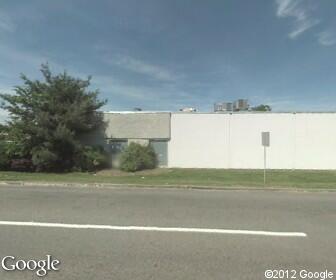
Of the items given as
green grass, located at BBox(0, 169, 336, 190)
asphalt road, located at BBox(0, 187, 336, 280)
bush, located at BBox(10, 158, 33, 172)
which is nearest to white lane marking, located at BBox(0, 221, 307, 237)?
asphalt road, located at BBox(0, 187, 336, 280)

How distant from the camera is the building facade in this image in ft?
102

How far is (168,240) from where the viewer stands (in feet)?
24.1

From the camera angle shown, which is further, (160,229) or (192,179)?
(192,179)

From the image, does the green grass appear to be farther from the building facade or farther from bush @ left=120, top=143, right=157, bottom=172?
the building facade

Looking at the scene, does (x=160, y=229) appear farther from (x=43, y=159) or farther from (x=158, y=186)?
(x=43, y=159)

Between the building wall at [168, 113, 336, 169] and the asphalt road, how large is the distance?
19463mm

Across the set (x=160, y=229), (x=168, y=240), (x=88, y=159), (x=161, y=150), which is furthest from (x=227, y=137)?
(x=168, y=240)

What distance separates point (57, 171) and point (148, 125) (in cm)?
761

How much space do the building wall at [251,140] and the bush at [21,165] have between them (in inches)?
395

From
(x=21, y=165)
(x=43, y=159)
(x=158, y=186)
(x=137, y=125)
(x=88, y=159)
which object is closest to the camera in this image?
(x=158, y=186)

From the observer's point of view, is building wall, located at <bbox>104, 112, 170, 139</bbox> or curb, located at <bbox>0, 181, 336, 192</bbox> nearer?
curb, located at <bbox>0, 181, 336, 192</bbox>

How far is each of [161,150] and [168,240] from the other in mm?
24870

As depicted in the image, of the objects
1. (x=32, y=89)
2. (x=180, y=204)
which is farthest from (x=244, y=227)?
(x=32, y=89)

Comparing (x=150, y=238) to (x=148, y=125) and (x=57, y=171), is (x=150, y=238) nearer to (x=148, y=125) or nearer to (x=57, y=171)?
(x=57, y=171)
